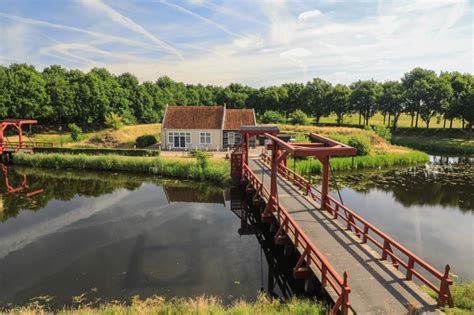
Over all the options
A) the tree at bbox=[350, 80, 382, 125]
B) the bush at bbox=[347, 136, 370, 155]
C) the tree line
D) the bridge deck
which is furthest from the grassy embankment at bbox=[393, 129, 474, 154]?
the bridge deck

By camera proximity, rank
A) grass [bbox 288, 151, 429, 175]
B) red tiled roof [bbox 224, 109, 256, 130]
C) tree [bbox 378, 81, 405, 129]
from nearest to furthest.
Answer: grass [bbox 288, 151, 429, 175], red tiled roof [bbox 224, 109, 256, 130], tree [bbox 378, 81, 405, 129]

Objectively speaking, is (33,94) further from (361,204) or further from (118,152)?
(361,204)

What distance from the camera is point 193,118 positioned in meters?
34.7

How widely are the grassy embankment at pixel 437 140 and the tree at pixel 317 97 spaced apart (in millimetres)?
13608

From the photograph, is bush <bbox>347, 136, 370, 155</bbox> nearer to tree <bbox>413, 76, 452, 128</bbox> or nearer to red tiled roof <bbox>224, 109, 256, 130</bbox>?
red tiled roof <bbox>224, 109, 256, 130</bbox>

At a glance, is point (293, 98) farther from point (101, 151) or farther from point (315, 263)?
point (315, 263)

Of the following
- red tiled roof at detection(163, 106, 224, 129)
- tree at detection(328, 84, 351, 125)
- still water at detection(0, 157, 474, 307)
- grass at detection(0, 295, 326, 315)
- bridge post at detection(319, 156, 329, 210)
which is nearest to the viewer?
grass at detection(0, 295, 326, 315)

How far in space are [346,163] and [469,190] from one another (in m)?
9.61

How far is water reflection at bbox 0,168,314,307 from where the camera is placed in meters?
10.6

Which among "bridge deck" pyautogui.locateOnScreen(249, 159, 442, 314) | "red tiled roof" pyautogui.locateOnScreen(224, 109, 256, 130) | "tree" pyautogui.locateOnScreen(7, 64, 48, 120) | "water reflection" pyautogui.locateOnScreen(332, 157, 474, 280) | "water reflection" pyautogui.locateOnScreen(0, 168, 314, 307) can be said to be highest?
"tree" pyautogui.locateOnScreen(7, 64, 48, 120)

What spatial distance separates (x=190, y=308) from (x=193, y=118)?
2758 cm

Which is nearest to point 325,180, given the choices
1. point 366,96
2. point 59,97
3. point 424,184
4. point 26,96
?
point 424,184

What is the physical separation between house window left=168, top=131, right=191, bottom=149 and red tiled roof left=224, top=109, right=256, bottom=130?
4.26 metres

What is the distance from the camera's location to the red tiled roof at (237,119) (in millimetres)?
34250
